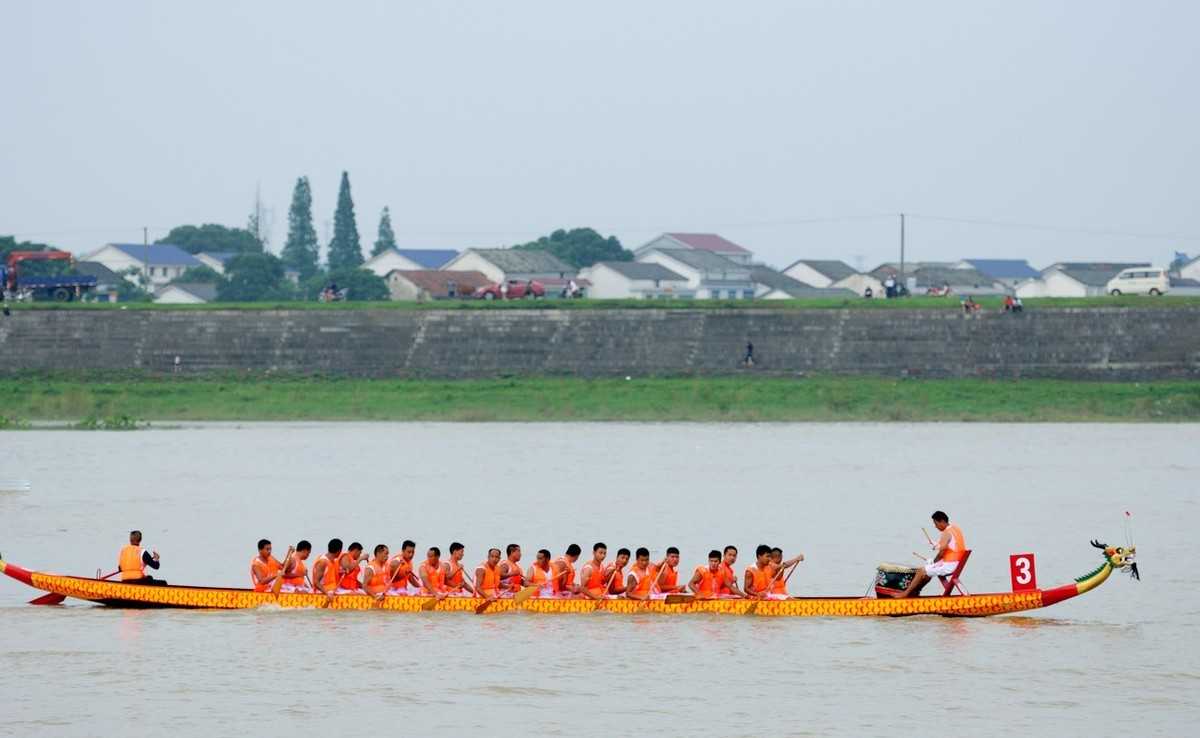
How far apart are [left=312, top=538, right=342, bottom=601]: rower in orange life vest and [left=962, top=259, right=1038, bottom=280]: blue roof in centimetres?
12328

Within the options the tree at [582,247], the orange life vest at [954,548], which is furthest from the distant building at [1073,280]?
Result: the orange life vest at [954,548]

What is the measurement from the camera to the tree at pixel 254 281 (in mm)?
113250

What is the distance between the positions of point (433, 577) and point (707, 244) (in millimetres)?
123193

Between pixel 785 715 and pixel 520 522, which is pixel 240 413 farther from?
pixel 785 715

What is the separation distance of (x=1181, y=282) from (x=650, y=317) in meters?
46.9

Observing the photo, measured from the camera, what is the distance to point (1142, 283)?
265ft

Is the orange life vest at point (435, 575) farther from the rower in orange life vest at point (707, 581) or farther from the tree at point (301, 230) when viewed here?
the tree at point (301, 230)

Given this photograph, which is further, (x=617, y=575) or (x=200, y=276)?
(x=200, y=276)

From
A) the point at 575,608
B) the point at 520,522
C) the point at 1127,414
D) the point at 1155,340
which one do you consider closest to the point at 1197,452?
the point at 1127,414

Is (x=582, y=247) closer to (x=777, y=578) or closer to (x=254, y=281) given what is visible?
(x=254, y=281)

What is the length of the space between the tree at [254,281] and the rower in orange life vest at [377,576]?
85183 millimetres

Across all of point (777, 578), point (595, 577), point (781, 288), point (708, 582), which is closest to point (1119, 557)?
point (777, 578)

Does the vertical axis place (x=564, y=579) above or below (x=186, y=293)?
below

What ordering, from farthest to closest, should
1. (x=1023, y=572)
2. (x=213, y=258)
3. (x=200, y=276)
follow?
(x=213, y=258) < (x=200, y=276) < (x=1023, y=572)
